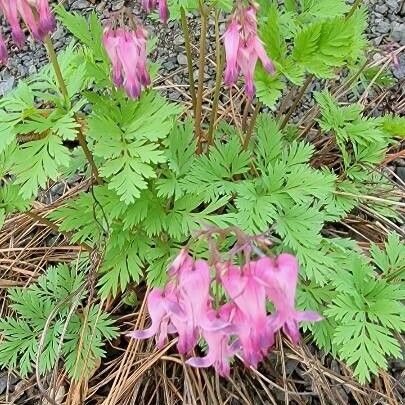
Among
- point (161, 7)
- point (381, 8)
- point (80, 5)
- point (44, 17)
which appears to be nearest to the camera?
point (44, 17)

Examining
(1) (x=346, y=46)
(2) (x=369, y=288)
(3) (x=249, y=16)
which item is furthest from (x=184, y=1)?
(2) (x=369, y=288)

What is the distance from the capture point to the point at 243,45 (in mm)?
1911

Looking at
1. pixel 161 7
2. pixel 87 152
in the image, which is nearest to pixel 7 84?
pixel 87 152

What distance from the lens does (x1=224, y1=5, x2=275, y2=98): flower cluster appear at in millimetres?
1870

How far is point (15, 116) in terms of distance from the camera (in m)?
2.11

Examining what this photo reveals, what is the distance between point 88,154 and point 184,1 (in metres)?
0.55

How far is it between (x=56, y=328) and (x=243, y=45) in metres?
1.11

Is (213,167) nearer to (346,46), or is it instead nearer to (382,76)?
(346,46)

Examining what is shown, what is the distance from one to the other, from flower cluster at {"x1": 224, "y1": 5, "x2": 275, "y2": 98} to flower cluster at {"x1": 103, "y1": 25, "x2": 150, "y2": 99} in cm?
23

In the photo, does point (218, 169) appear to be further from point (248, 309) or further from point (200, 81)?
point (248, 309)

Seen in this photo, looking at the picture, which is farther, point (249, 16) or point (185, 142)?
point (185, 142)

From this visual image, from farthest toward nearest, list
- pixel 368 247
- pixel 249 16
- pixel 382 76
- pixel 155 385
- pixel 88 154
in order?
pixel 382 76 → pixel 368 247 → pixel 155 385 → pixel 88 154 → pixel 249 16

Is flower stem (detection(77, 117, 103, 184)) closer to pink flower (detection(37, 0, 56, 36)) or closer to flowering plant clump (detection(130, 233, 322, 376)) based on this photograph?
pink flower (detection(37, 0, 56, 36))

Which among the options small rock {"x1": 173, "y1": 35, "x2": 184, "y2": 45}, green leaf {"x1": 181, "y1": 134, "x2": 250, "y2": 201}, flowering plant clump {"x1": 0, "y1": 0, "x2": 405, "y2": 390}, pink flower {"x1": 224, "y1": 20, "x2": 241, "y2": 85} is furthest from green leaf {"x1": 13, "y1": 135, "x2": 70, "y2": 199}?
small rock {"x1": 173, "y1": 35, "x2": 184, "y2": 45}
